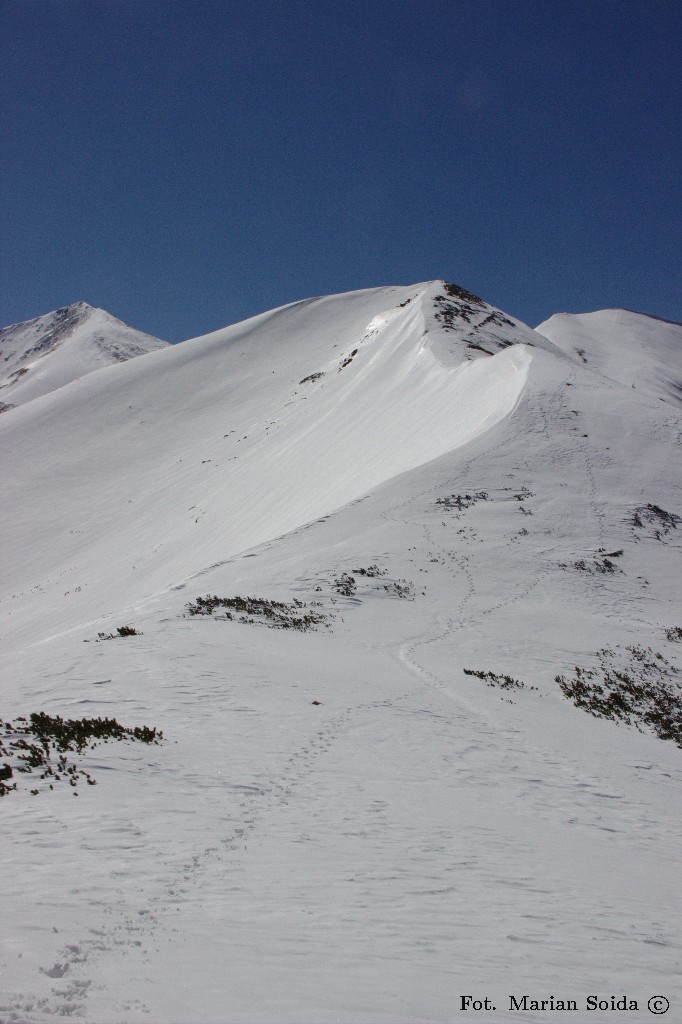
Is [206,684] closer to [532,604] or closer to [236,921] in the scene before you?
[236,921]

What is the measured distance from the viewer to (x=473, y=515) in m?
28.0

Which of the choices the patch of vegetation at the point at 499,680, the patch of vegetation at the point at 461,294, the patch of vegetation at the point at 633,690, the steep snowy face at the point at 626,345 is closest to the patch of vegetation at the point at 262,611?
the patch of vegetation at the point at 499,680

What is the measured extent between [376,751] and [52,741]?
4.82 metres

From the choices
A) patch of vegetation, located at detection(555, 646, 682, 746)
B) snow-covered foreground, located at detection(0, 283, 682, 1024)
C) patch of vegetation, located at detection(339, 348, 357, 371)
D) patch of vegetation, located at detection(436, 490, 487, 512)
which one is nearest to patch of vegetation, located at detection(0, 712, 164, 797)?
snow-covered foreground, located at detection(0, 283, 682, 1024)

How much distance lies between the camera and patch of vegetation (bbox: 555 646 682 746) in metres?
14.8

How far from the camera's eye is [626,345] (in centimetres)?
11969

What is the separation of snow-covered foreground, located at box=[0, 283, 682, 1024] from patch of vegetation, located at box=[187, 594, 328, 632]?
22.3 inches

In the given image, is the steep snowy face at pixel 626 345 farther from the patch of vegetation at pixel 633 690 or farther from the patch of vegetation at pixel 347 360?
the patch of vegetation at pixel 633 690

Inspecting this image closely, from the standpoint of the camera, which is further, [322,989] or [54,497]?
[54,497]

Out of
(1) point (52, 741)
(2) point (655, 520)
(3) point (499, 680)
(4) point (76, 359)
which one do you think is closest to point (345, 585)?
(3) point (499, 680)

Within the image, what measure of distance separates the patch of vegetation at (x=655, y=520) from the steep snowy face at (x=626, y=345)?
191 ft

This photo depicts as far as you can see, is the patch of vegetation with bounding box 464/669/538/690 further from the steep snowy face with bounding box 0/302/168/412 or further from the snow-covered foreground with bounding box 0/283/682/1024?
the steep snowy face with bounding box 0/302/168/412

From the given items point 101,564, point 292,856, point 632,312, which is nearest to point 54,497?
point 101,564

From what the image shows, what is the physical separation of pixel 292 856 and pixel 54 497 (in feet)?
175
